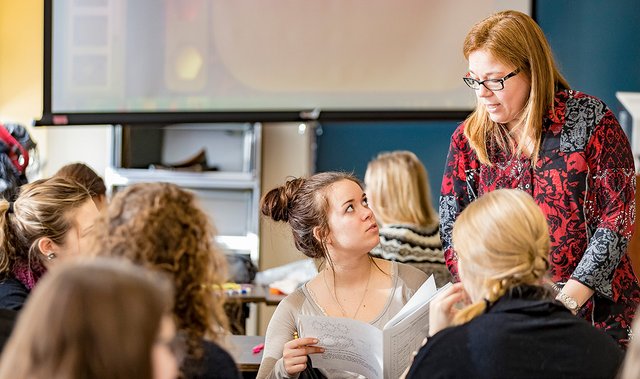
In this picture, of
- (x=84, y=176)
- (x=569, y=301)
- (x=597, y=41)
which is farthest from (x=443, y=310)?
(x=597, y=41)

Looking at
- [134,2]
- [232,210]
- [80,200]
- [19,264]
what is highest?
[134,2]

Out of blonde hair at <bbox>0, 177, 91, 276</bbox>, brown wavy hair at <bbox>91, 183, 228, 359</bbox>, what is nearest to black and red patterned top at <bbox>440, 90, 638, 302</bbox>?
brown wavy hair at <bbox>91, 183, 228, 359</bbox>

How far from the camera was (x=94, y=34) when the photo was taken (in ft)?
15.3

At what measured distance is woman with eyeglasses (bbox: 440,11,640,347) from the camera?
240 cm

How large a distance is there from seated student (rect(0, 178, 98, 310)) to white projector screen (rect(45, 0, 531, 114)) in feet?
7.19

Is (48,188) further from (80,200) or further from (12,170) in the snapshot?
(12,170)

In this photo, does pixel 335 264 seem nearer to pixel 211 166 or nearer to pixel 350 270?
pixel 350 270

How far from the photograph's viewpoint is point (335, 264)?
2.70 metres

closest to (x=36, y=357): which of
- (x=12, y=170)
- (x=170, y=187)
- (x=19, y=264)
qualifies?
(x=170, y=187)

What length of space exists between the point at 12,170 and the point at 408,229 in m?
1.64

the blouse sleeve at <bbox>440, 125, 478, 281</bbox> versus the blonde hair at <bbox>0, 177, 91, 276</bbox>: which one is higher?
the blouse sleeve at <bbox>440, 125, 478, 281</bbox>

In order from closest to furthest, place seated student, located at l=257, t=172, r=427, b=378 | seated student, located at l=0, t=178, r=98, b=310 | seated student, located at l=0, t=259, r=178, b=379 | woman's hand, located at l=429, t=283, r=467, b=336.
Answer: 1. seated student, located at l=0, t=259, r=178, b=379
2. woman's hand, located at l=429, t=283, r=467, b=336
3. seated student, located at l=0, t=178, r=98, b=310
4. seated student, located at l=257, t=172, r=427, b=378

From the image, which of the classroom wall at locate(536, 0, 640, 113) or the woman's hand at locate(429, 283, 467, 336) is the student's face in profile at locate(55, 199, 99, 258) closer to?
the woman's hand at locate(429, 283, 467, 336)

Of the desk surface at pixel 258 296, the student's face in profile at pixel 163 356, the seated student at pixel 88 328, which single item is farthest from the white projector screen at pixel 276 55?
the seated student at pixel 88 328
